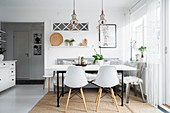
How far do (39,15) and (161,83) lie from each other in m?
4.12

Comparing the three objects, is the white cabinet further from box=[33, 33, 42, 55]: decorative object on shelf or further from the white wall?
box=[33, 33, 42, 55]: decorative object on shelf

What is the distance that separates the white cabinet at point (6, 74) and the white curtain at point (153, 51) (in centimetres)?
378

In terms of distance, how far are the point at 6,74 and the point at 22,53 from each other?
2464 millimetres

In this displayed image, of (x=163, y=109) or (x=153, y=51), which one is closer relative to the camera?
(x=163, y=109)

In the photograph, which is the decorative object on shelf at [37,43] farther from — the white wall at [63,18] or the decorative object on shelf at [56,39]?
the decorative object on shelf at [56,39]

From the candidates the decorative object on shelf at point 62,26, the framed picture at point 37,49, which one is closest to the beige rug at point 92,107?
the decorative object on shelf at point 62,26

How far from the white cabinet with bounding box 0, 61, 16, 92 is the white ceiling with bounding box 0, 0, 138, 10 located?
1894mm

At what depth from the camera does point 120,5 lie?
14.8 ft

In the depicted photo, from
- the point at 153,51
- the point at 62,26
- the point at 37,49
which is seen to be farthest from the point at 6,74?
the point at 153,51

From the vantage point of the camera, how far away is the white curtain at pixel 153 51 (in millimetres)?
2803

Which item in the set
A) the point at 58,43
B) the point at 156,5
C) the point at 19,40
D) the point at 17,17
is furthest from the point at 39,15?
the point at 156,5

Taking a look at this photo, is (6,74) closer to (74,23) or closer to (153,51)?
(74,23)

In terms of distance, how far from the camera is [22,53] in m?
6.40

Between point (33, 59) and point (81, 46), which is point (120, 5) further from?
point (33, 59)
